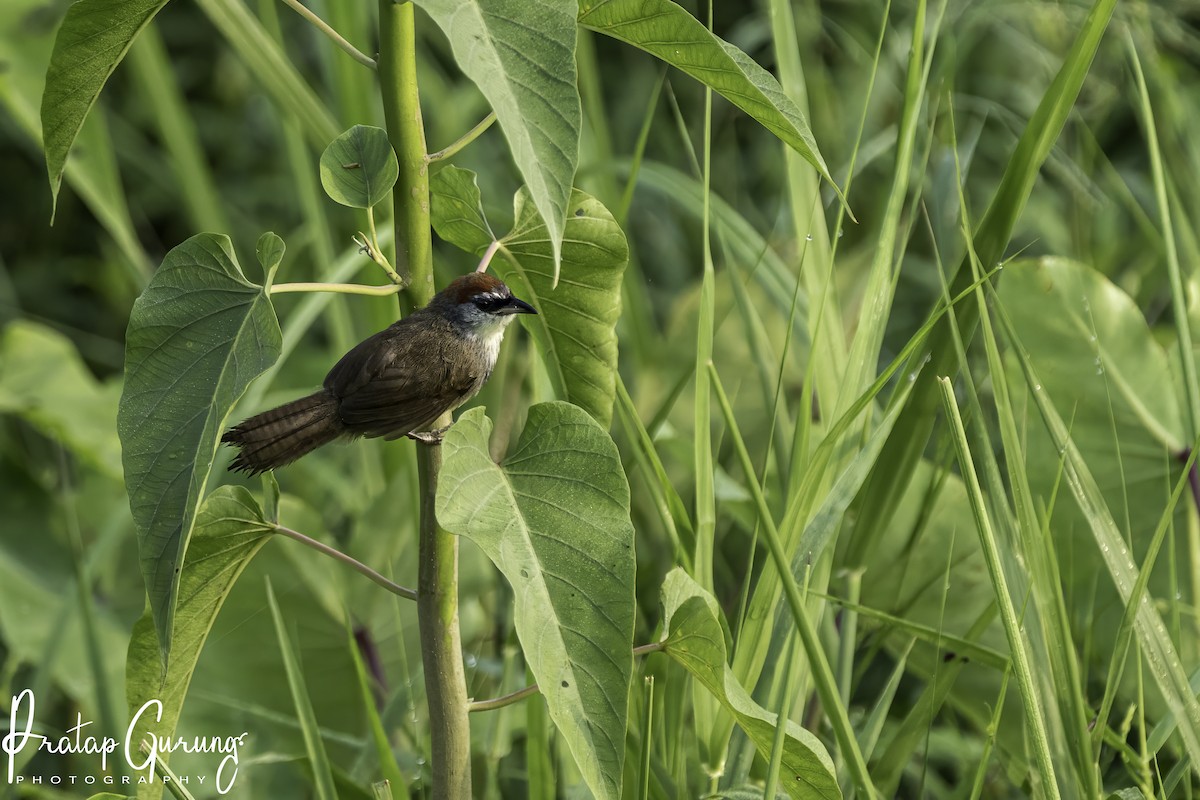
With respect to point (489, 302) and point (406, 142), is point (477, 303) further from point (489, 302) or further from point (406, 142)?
point (406, 142)

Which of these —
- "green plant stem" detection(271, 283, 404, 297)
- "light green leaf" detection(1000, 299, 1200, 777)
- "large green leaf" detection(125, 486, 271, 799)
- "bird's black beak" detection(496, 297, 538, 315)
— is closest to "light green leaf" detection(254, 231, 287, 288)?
"green plant stem" detection(271, 283, 404, 297)

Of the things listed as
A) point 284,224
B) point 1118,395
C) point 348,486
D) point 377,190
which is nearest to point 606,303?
point 377,190

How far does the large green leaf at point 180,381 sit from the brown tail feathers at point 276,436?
0.85 ft

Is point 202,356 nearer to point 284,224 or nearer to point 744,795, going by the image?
point 744,795

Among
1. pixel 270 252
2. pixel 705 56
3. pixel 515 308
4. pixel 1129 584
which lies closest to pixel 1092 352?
pixel 1129 584

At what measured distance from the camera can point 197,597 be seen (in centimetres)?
124

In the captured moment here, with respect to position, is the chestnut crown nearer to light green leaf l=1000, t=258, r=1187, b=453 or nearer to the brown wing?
the brown wing

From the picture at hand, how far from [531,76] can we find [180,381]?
41 cm

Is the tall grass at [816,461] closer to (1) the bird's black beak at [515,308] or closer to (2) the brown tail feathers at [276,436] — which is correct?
(1) the bird's black beak at [515,308]

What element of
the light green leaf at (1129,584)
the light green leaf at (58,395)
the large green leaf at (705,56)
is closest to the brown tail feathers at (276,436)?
the large green leaf at (705,56)

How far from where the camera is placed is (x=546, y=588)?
3.54 feet

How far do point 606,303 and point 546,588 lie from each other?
367mm

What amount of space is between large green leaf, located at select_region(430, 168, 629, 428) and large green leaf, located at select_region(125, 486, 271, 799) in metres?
0.38

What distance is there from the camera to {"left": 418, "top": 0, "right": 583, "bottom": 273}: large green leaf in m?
0.88
